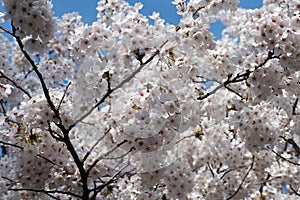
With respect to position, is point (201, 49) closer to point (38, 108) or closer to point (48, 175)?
point (38, 108)

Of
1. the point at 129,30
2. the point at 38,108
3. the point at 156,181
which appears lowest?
the point at 156,181

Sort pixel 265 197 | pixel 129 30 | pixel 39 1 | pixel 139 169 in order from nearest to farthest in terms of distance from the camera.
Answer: pixel 39 1 < pixel 129 30 < pixel 139 169 < pixel 265 197

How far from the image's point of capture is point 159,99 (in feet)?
14.8

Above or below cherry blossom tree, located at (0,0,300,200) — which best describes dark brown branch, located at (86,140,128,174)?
below

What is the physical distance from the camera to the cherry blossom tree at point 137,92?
4.67m

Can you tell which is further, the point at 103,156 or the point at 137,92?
the point at 103,156

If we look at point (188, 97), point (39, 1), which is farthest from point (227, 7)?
point (39, 1)

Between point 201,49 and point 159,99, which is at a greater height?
point 201,49

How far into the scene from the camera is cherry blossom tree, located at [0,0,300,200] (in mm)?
4672

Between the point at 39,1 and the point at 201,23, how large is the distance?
6.03 feet

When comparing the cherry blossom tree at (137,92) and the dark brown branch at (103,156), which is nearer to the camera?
the cherry blossom tree at (137,92)

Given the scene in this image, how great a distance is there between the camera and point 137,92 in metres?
4.70

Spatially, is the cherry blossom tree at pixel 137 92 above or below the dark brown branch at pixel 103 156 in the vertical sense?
above

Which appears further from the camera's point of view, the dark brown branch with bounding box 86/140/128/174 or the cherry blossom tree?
the dark brown branch with bounding box 86/140/128/174
